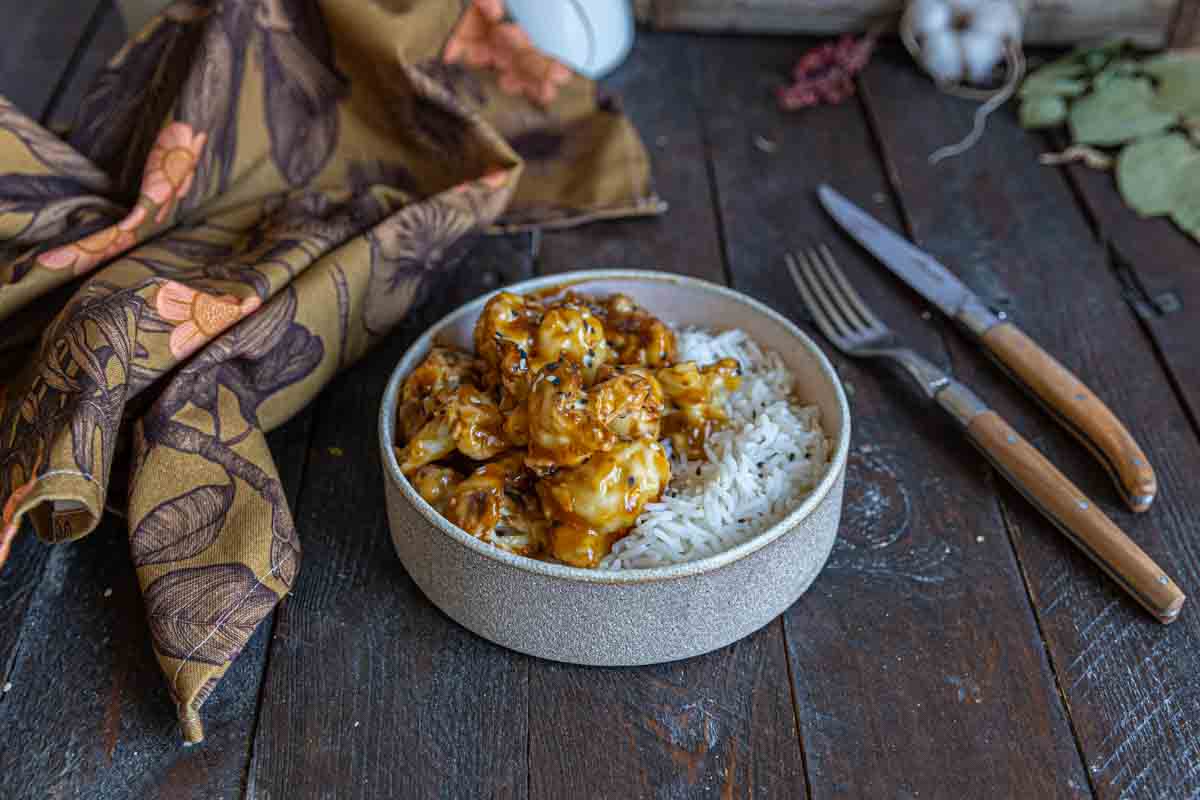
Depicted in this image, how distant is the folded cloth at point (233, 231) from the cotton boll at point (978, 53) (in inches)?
21.4

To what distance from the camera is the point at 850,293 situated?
138 centimetres

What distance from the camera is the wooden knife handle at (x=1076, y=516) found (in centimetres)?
A: 103

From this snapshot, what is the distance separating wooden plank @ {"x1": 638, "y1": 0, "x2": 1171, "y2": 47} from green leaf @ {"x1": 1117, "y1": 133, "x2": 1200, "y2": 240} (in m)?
0.29

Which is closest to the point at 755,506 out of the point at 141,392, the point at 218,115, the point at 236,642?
the point at 236,642

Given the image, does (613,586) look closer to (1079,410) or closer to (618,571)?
(618,571)

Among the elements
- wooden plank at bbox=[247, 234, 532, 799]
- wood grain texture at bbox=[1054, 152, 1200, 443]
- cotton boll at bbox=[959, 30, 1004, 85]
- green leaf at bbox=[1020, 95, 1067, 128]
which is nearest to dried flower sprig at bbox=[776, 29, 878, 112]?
cotton boll at bbox=[959, 30, 1004, 85]

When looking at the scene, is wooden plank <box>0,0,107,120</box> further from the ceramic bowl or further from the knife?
the knife

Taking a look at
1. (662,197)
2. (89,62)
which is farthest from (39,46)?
(662,197)

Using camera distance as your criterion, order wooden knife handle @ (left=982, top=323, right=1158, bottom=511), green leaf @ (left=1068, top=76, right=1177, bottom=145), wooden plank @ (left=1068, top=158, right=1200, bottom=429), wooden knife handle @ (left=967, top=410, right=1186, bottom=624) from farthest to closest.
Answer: green leaf @ (left=1068, top=76, right=1177, bottom=145)
wooden plank @ (left=1068, top=158, right=1200, bottom=429)
wooden knife handle @ (left=982, top=323, right=1158, bottom=511)
wooden knife handle @ (left=967, top=410, right=1186, bottom=624)

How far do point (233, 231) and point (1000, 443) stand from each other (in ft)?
2.82

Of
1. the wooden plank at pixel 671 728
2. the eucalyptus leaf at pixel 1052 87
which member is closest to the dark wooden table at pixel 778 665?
the wooden plank at pixel 671 728

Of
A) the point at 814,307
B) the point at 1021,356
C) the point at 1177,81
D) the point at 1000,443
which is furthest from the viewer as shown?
the point at 1177,81

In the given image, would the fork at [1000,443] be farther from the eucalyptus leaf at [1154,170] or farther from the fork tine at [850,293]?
the eucalyptus leaf at [1154,170]

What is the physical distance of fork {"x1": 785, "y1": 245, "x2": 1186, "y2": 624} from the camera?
3.40ft
